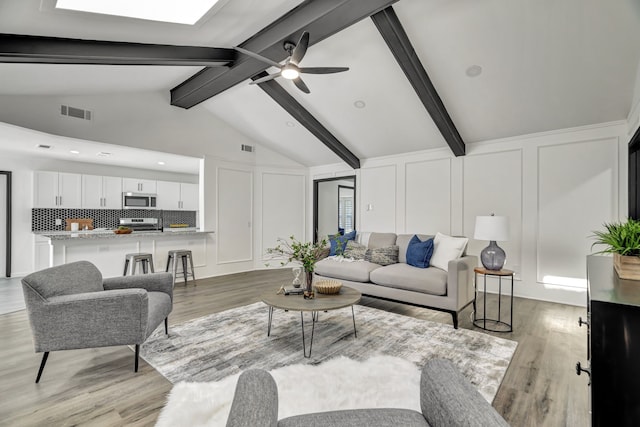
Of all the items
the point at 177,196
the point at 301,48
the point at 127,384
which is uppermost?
the point at 301,48

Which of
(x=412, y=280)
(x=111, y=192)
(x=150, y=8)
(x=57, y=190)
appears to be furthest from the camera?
(x=111, y=192)

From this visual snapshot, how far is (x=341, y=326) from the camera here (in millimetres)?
3172

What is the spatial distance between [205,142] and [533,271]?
19.5 feet

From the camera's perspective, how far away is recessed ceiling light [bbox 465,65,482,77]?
11.4 ft

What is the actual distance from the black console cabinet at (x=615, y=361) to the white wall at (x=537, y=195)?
150 inches

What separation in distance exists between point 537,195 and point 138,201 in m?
7.65

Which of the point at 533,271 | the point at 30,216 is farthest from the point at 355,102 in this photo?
the point at 30,216

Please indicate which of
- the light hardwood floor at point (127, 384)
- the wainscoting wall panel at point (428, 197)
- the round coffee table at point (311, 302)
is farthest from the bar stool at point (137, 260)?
the wainscoting wall panel at point (428, 197)

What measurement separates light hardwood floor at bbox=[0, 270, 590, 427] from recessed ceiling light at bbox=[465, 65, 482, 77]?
9.58ft

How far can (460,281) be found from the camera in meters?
3.24

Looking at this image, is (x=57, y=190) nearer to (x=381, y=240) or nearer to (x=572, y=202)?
(x=381, y=240)

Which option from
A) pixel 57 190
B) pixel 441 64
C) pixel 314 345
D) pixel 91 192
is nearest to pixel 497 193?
pixel 441 64

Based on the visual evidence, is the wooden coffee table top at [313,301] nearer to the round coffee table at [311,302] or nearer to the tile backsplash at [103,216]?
the round coffee table at [311,302]

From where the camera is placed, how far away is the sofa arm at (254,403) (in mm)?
825
